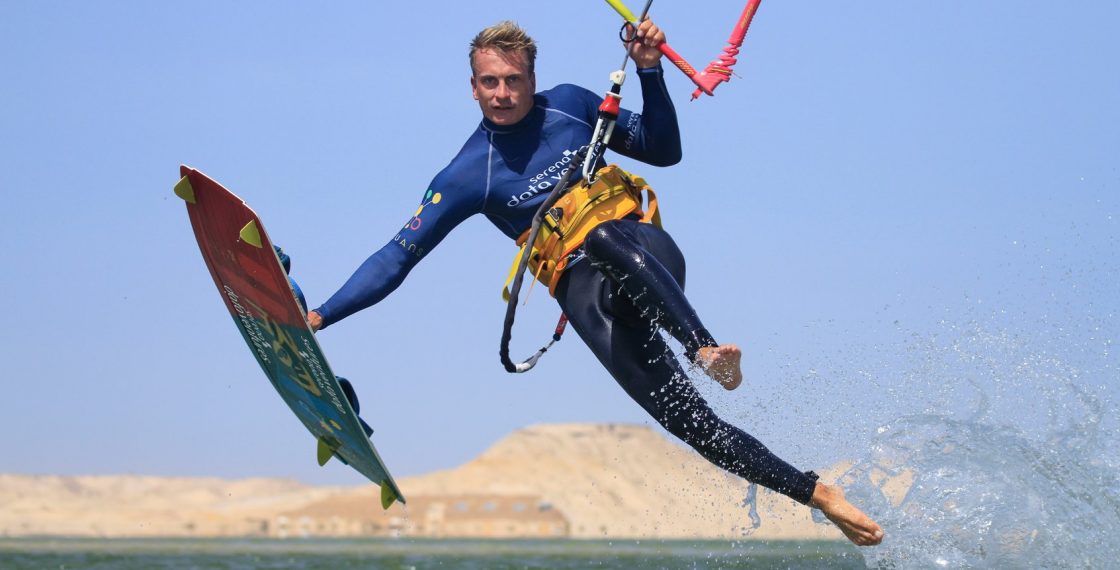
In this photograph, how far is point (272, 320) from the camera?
7.70 m

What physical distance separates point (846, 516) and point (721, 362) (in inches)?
41.8

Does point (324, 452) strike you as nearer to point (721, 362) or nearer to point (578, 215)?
point (578, 215)

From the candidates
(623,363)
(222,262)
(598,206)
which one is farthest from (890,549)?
(222,262)

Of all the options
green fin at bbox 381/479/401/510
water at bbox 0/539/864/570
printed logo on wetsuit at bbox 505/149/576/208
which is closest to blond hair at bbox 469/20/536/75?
printed logo on wetsuit at bbox 505/149/576/208

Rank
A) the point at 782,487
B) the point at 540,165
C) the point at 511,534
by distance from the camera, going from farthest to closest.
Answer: the point at 511,534 → the point at 540,165 → the point at 782,487

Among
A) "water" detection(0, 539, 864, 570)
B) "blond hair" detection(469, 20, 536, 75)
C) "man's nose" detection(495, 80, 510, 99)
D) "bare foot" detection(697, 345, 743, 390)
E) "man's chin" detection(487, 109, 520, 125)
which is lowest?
"water" detection(0, 539, 864, 570)

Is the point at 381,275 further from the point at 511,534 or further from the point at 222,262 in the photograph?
the point at 511,534

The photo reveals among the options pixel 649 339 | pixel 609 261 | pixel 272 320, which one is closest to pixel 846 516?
pixel 649 339

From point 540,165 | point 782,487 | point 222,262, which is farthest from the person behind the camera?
point 222,262

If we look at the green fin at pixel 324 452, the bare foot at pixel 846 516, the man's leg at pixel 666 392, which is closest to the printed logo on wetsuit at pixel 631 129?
the man's leg at pixel 666 392

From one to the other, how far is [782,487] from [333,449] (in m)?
2.78

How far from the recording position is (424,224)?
729 centimetres

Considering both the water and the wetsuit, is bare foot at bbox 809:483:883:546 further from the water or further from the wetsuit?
the water

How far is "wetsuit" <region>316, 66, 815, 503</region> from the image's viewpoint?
6.77 metres
